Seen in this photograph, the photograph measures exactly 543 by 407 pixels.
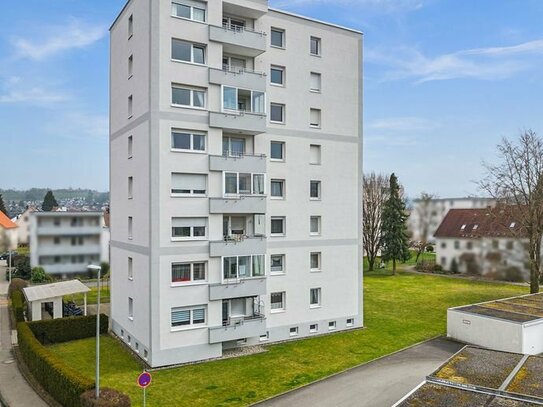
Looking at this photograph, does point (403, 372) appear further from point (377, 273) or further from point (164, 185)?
point (377, 273)

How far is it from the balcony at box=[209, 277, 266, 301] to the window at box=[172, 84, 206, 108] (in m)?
9.44

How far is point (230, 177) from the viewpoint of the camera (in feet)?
77.9

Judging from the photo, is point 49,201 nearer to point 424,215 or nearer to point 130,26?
point 130,26

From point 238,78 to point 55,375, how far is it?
16408mm

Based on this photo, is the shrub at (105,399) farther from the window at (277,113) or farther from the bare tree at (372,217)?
the bare tree at (372,217)

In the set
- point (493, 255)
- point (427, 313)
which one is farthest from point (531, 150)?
point (427, 313)

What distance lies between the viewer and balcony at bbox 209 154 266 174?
23.0m

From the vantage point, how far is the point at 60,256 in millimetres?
10094

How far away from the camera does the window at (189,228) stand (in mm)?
22297

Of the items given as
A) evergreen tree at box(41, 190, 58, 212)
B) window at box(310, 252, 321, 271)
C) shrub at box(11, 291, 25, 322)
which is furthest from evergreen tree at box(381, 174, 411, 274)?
evergreen tree at box(41, 190, 58, 212)

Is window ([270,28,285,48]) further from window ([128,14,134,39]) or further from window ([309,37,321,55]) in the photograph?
window ([128,14,134,39])

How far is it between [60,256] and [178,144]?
42.7 feet

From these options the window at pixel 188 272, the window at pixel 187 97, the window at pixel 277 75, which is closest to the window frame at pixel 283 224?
the window at pixel 188 272

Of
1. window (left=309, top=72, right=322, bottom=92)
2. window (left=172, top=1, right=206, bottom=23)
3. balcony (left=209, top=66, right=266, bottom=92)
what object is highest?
window (left=172, top=1, right=206, bottom=23)
